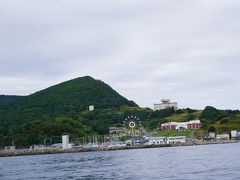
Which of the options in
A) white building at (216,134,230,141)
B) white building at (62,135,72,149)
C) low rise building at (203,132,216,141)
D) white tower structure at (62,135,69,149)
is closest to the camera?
white tower structure at (62,135,69,149)

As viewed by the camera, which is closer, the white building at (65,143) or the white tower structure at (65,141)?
the white tower structure at (65,141)

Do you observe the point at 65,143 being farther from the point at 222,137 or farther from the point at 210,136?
the point at 222,137

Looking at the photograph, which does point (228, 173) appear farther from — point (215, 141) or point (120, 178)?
point (215, 141)

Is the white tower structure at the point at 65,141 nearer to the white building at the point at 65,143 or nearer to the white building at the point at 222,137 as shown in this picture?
the white building at the point at 65,143

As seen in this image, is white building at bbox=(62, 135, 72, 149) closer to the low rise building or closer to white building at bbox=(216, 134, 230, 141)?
the low rise building

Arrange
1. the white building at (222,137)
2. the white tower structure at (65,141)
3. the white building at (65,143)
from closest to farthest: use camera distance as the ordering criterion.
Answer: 1. the white tower structure at (65,141)
2. the white building at (65,143)
3. the white building at (222,137)

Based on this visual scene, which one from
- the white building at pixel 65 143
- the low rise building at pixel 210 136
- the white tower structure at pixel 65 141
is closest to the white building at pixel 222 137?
the low rise building at pixel 210 136

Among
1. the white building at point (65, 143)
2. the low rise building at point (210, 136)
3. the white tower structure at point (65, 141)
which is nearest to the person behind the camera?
the white tower structure at point (65, 141)

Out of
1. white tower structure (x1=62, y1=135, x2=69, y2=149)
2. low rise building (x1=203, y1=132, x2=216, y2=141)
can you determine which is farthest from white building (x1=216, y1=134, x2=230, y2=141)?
white tower structure (x1=62, y1=135, x2=69, y2=149)

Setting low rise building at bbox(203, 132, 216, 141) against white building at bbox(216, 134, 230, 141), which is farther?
low rise building at bbox(203, 132, 216, 141)

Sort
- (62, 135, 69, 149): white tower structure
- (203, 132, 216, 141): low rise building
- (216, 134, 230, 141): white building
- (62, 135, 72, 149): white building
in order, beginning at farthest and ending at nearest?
1. (203, 132, 216, 141): low rise building
2. (216, 134, 230, 141): white building
3. (62, 135, 72, 149): white building
4. (62, 135, 69, 149): white tower structure

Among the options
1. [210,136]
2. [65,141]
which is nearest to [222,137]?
[210,136]

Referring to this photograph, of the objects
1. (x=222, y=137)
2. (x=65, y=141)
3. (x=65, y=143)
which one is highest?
(x=65, y=141)

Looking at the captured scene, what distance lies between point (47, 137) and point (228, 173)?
142 meters
